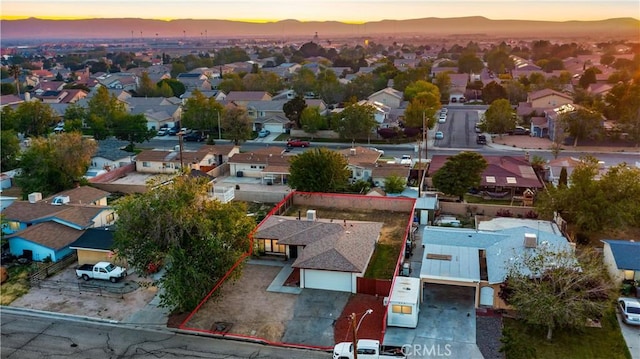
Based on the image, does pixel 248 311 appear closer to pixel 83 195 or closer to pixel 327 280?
pixel 327 280

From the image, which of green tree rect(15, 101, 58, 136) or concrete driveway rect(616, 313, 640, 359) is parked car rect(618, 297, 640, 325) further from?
green tree rect(15, 101, 58, 136)

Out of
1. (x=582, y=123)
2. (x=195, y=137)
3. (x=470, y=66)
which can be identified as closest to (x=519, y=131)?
(x=582, y=123)

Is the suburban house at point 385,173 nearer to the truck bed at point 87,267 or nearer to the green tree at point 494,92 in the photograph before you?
the truck bed at point 87,267

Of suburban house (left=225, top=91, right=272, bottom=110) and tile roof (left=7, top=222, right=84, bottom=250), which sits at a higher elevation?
suburban house (left=225, top=91, right=272, bottom=110)

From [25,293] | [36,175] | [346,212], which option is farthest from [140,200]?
[36,175]

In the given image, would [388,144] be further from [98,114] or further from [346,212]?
[98,114]

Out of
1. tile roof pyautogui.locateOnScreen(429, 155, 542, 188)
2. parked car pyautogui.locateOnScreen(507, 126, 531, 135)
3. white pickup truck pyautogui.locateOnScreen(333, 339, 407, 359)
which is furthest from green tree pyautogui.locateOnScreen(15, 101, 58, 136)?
white pickup truck pyautogui.locateOnScreen(333, 339, 407, 359)
